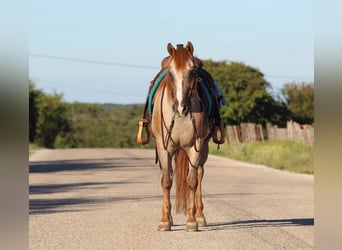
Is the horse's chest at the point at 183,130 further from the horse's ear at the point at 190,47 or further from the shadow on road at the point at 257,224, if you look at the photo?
the shadow on road at the point at 257,224

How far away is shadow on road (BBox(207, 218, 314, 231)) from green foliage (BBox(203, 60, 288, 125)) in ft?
178

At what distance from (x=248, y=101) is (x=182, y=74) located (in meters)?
57.9

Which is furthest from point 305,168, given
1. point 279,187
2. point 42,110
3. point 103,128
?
point 103,128

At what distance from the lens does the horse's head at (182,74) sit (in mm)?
10164

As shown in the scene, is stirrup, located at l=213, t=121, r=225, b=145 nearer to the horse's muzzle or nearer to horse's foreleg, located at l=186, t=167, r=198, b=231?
horse's foreleg, located at l=186, t=167, r=198, b=231

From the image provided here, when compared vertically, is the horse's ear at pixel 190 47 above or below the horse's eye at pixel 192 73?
above

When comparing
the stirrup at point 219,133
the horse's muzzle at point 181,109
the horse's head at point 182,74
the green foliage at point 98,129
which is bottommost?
the green foliage at point 98,129

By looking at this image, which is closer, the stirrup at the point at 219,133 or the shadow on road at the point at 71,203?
the stirrup at the point at 219,133

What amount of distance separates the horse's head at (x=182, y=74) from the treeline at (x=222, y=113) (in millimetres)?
50390

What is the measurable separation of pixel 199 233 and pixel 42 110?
Result: 70.0 m

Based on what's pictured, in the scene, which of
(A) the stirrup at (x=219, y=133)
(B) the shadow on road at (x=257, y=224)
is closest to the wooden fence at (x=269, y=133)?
(B) the shadow on road at (x=257, y=224)

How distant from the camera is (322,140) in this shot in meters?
5.04

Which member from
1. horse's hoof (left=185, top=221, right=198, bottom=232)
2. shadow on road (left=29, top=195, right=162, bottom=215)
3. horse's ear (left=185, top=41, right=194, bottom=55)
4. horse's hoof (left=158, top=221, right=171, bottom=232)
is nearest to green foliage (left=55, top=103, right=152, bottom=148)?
shadow on road (left=29, top=195, right=162, bottom=215)

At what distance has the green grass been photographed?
1348 inches
